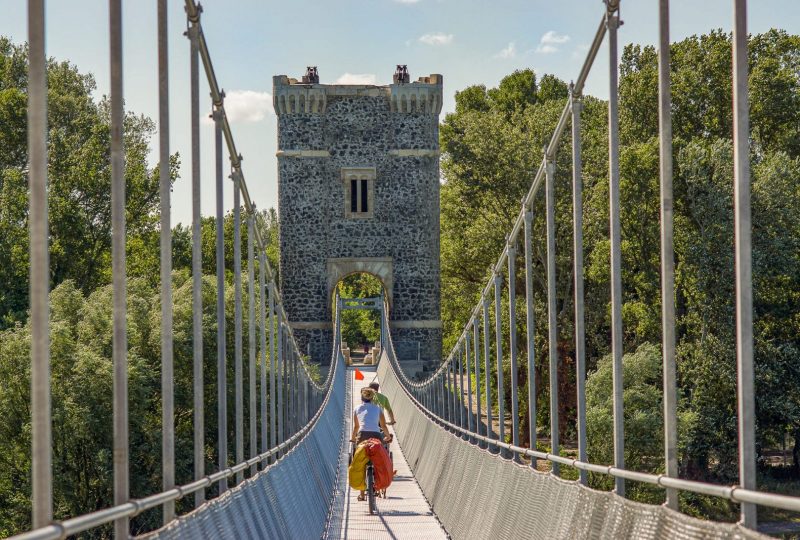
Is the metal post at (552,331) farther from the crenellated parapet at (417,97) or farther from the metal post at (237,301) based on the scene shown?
the crenellated parapet at (417,97)

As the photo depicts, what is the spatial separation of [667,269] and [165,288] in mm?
2056

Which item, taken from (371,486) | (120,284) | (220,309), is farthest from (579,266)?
(371,486)

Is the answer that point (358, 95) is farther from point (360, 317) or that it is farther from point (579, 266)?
point (579, 266)

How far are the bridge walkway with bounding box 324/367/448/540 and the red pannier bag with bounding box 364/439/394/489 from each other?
0.98 ft

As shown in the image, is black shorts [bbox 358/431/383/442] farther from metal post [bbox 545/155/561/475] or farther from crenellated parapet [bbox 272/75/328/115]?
crenellated parapet [bbox 272/75/328/115]

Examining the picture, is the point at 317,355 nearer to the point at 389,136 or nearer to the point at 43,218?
A: the point at 389,136

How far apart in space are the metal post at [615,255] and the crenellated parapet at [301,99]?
29.9 meters

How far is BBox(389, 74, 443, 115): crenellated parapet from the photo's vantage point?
118 ft

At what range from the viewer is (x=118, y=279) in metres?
4.55

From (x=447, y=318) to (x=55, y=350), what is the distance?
59.8 ft

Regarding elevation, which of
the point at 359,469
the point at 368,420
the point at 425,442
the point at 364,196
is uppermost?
the point at 364,196

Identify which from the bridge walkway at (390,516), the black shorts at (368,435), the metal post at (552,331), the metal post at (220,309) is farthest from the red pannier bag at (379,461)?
the metal post at (220,309)

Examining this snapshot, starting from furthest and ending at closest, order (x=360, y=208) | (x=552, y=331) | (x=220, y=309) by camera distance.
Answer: (x=360, y=208) → (x=552, y=331) → (x=220, y=309)

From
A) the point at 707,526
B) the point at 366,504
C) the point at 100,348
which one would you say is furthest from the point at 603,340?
the point at 707,526
